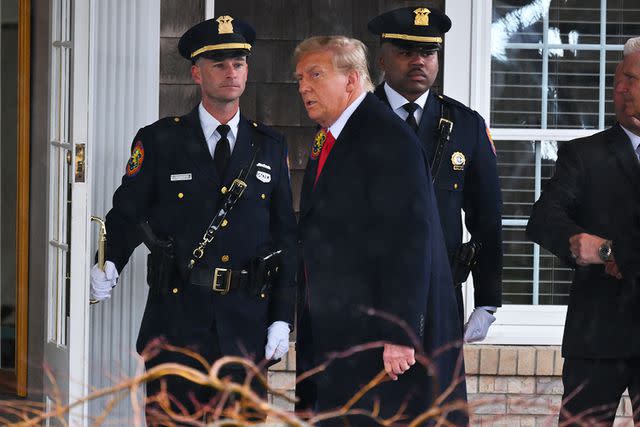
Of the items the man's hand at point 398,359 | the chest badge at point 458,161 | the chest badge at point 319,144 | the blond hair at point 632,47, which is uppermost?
the blond hair at point 632,47

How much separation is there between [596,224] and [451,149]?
53cm

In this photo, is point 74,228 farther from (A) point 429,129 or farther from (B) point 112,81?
(A) point 429,129

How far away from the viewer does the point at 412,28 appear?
3.80 meters

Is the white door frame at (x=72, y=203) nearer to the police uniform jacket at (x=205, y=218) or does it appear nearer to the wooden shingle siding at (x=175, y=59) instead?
the police uniform jacket at (x=205, y=218)

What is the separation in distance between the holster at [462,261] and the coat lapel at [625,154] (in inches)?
21.7

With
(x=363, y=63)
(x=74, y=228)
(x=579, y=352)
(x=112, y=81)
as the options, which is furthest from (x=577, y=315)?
(x=112, y=81)

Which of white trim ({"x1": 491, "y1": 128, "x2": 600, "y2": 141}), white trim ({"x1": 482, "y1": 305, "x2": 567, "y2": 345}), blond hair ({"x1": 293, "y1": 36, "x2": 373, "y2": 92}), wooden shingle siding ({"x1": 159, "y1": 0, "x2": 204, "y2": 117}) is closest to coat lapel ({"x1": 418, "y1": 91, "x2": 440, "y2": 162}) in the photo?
blond hair ({"x1": 293, "y1": 36, "x2": 373, "y2": 92})

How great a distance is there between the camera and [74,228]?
159 inches

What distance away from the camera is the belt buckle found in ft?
12.1

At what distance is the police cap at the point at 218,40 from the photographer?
3.81 metres

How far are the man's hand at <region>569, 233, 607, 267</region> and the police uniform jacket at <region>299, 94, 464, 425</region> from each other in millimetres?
388

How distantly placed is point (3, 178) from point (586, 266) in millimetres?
4682

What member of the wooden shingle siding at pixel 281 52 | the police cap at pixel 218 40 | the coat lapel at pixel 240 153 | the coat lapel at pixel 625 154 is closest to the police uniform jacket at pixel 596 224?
the coat lapel at pixel 625 154

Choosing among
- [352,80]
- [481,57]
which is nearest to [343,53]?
[352,80]
